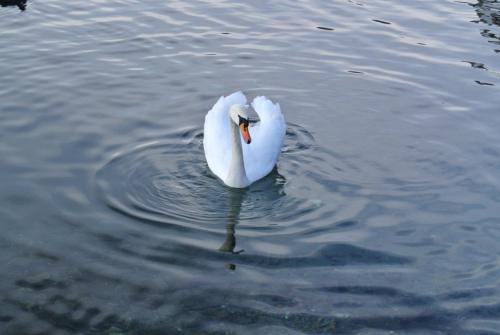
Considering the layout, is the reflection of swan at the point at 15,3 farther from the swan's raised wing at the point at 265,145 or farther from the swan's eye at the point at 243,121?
the swan's eye at the point at 243,121

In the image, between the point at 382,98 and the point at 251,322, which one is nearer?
the point at 251,322

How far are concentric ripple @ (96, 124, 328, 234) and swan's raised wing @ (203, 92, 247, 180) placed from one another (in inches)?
8.4

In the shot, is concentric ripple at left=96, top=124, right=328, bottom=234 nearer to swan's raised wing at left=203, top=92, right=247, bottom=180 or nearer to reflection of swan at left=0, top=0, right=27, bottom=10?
swan's raised wing at left=203, top=92, right=247, bottom=180

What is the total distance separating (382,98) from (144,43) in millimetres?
5304

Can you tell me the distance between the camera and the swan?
11.3 metres

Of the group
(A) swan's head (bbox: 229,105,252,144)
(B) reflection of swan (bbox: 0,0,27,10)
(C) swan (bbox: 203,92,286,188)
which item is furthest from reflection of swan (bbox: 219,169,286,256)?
(B) reflection of swan (bbox: 0,0,27,10)

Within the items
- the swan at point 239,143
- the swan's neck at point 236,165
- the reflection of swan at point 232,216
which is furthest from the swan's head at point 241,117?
the reflection of swan at point 232,216

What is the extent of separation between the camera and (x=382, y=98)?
48.1ft

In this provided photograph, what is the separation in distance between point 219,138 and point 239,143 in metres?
0.64

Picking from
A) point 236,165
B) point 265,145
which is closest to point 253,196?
point 236,165

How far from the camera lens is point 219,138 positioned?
12.0 m

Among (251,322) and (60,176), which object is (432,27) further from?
(251,322)

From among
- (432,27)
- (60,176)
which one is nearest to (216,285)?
(60,176)

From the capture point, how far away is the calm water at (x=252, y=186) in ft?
28.9
